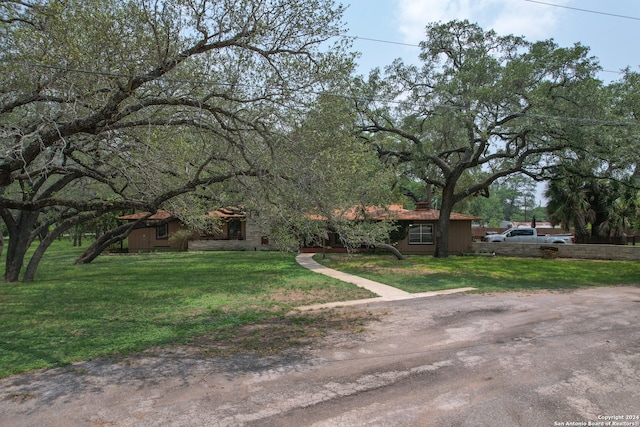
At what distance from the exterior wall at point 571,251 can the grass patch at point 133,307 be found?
16222 millimetres

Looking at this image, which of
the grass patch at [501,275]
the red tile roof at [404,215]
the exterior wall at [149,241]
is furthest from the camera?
the exterior wall at [149,241]

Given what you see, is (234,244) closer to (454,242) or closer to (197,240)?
(197,240)

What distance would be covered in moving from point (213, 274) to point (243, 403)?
12.8 meters

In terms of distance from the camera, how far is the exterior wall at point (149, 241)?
32625 millimetres

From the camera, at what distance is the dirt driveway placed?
13.5ft

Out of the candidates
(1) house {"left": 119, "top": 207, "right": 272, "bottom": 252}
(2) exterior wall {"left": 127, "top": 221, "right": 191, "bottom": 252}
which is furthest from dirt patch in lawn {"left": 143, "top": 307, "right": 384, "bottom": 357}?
(2) exterior wall {"left": 127, "top": 221, "right": 191, "bottom": 252}

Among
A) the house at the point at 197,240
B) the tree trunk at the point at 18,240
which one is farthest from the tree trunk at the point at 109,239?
the house at the point at 197,240

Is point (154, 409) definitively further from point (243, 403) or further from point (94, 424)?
point (243, 403)

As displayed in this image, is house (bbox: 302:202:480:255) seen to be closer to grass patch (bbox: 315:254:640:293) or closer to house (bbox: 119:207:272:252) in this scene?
house (bbox: 119:207:272:252)

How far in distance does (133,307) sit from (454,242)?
2416 centimetres

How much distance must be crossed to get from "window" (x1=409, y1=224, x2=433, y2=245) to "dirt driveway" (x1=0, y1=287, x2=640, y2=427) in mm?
22773

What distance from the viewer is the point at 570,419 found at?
4020 mm

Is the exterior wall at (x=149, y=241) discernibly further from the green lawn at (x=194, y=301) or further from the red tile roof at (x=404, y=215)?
the red tile roof at (x=404, y=215)

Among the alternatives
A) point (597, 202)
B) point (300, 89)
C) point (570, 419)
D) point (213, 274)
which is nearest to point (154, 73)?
point (300, 89)
